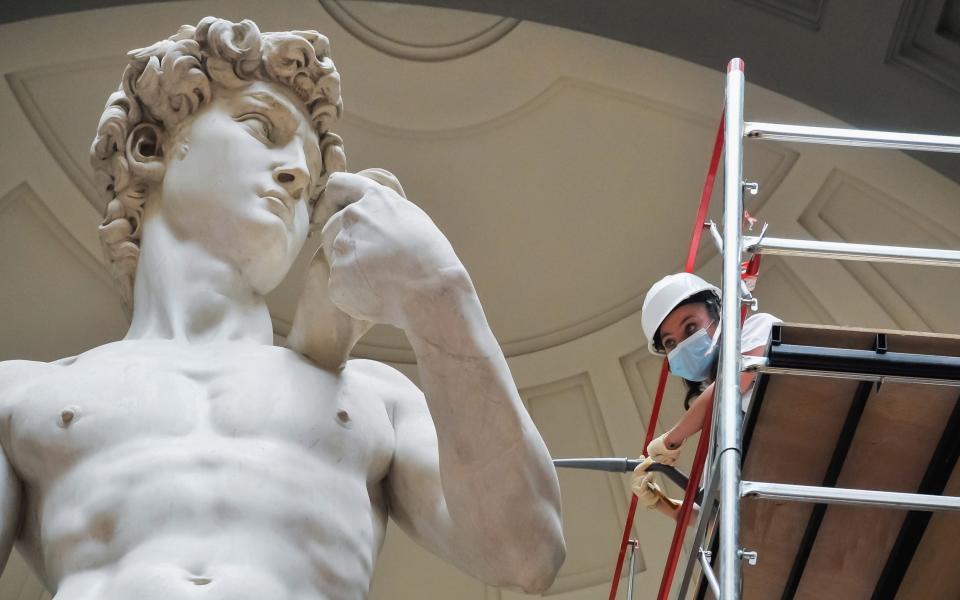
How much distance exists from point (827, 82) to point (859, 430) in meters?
4.26

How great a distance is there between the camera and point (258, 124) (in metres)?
3.31

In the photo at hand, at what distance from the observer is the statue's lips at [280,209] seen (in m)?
3.18

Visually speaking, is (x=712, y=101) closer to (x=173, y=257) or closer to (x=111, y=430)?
(x=173, y=257)

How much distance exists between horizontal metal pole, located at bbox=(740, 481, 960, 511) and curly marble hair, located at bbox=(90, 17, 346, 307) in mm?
1277

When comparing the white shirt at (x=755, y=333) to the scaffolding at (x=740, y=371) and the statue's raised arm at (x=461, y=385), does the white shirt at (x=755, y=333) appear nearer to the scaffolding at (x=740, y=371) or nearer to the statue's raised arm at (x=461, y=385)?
the scaffolding at (x=740, y=371)

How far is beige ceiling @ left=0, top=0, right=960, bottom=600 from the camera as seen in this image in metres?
7.68

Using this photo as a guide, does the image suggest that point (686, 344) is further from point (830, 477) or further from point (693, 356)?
point (830, 477)

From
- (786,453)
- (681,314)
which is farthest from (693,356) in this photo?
(786,453)

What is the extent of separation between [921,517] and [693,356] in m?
1.35

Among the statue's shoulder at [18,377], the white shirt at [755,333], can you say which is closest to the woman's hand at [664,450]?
the white shirt at [755,333]

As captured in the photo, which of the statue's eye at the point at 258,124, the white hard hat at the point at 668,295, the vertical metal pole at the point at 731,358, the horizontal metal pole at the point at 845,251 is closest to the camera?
the vertical metal pole at the point at 731,358

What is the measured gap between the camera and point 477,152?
28.0 ft

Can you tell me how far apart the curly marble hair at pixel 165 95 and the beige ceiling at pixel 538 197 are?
13.4 feet

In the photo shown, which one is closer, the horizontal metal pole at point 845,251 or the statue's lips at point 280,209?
the horizontal metal pole at point 845,251
